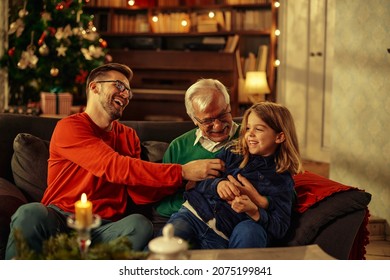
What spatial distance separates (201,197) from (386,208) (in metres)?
2.04

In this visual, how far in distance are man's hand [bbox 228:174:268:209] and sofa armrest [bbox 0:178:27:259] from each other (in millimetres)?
802

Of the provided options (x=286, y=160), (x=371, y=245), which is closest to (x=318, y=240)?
(x=286, y=160)

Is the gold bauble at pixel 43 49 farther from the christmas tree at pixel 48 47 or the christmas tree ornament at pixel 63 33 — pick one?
the christmas tree ornament at pixel 63 33

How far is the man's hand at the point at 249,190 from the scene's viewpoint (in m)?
2.55

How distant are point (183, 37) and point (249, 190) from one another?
6224mm

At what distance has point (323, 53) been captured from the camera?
6812mm

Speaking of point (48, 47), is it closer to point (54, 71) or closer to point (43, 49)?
point (43, 49)

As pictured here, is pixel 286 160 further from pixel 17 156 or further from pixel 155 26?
pixel 155 26

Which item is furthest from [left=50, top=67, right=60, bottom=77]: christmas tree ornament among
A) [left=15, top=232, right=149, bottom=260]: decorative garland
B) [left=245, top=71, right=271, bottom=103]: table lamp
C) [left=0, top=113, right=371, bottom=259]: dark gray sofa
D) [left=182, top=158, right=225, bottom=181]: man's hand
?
[left=15, top=232, right=149, bottom=260]: decorative garland

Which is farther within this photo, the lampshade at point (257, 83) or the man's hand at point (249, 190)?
the lampshade at point (257, 83)

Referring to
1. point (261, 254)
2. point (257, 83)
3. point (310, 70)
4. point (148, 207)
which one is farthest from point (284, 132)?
point (257, 83)

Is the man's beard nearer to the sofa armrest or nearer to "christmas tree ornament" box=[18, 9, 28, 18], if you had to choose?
the sofa armrest

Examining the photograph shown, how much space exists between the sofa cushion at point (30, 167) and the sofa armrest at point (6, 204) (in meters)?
0.05

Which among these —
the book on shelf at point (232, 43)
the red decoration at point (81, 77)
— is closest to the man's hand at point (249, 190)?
the red decoration at point (81, 77)
